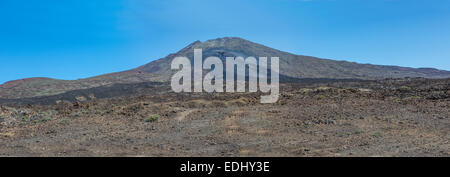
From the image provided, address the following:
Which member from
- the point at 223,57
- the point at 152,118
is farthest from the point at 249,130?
the point at 223,57

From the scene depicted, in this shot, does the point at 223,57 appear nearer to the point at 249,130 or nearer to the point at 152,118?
the point at 152,118

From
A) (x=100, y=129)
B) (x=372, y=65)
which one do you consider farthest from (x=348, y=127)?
(x=372, y=65)

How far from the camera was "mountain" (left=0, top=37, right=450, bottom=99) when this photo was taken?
169 ft

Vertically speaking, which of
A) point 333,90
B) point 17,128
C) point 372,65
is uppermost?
point 372,65

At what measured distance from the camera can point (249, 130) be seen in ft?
41.6

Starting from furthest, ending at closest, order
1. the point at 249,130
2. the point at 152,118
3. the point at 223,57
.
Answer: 1. the point at 223,57
2. the point at 152,118
3. the point at 249,130

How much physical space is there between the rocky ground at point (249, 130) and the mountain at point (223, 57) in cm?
3398

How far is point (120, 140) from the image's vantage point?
11.6 meters

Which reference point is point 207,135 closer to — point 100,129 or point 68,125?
point 100,129

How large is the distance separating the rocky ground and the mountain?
34.0m

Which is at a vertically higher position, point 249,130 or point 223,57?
point 223,57

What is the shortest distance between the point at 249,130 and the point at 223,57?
6273cm
